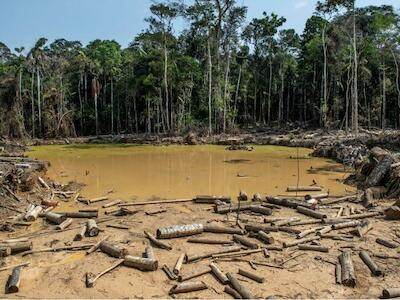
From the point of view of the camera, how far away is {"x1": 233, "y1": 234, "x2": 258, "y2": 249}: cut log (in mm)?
7238

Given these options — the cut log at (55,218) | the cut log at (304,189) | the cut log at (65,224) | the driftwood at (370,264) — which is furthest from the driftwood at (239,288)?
the cut log at (304,189)

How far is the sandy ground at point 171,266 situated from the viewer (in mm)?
5789

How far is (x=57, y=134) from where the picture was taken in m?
38.6

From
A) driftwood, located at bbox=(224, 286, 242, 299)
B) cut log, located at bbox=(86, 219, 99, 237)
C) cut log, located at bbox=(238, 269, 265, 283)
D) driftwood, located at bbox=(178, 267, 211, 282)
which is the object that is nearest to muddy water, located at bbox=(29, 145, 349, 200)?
cut log, located at bbox=(86, 219, 99, 237)

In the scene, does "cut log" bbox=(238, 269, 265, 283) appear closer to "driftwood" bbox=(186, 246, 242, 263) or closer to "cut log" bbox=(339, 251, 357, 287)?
"driftwood" bbox=(186, 246, 242, 263)

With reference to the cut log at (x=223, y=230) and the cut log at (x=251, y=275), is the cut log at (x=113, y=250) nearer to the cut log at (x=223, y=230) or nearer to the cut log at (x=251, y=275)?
the cut log at (x=223, y=230)

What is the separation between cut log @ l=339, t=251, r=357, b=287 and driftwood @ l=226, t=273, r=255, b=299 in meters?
1.42

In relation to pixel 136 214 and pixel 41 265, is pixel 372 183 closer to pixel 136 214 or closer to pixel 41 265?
pixel 136 214

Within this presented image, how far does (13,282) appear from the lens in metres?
5.89

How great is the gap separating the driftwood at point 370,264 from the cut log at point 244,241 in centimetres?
168

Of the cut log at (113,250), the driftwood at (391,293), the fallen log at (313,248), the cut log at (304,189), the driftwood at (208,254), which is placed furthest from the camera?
the cut log at (304,189)

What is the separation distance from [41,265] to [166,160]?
14714mm

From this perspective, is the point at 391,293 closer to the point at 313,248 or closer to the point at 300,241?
the point at 313,248

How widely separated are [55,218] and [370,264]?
608 cm
